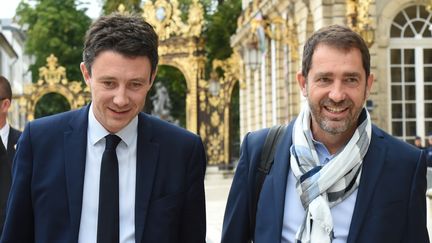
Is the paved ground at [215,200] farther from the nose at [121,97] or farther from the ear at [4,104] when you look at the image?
the nose at [121,97]

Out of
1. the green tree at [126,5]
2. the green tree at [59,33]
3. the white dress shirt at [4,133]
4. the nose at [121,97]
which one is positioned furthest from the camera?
the green tree at [59,33]

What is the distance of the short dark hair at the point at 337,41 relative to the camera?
399 cm

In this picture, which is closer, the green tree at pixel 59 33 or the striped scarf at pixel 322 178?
the striped scarf at pixel 322 178

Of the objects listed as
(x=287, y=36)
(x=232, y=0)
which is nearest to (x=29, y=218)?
(x=287, y=36)

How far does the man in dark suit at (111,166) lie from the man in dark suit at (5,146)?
7.11ft

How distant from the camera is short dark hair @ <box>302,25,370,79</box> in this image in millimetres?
3988

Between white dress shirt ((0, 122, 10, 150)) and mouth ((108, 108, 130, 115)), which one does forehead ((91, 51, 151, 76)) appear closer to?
mouth ((108, 108, 130, 115))

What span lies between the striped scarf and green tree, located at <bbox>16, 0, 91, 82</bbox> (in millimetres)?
43020

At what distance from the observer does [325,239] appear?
389cm

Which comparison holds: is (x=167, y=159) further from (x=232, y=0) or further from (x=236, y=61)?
(x=232, y=0)

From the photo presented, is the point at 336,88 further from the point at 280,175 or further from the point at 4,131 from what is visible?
the point at 4,131

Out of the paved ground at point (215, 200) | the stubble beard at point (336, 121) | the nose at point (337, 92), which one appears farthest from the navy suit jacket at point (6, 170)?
the paved ground at point (215, 200)

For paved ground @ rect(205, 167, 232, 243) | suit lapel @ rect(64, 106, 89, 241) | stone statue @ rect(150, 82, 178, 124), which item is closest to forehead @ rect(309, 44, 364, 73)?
suit lapel @ rect(64, 106, 89, 241)

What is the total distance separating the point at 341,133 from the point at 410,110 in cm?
1677
